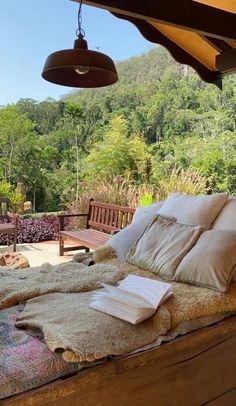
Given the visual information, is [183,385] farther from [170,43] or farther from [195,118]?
[195,118]

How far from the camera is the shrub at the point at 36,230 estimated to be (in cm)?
622

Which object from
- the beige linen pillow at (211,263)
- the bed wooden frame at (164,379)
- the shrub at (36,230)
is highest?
the beige linen pillow at (211,263)

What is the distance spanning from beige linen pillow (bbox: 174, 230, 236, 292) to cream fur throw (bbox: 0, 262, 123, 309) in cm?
39

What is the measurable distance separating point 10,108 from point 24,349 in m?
8.76

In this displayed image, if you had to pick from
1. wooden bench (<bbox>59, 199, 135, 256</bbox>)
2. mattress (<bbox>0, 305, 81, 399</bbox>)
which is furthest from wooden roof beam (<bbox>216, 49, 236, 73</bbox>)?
mattress (<bbox>0, 305, 81, 399</bbox>)

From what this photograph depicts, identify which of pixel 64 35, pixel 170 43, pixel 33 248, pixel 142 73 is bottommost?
pixel 33 248

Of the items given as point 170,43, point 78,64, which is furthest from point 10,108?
point 78,64

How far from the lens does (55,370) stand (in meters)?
→ 1.30

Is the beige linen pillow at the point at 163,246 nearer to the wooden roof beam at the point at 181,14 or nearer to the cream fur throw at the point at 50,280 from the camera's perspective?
the cream fur throw at the point at 50,280

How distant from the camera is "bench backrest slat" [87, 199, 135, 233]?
15.0 feet

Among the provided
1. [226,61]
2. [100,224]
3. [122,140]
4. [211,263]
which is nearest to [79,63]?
[211,263]

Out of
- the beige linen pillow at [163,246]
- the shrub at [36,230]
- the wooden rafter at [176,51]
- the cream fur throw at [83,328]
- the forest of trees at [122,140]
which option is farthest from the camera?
the forest of trees at [122,140]

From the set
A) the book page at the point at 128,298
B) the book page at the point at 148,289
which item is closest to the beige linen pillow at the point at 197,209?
the book page at the point at 148,289

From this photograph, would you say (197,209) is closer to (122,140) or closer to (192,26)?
(192,26)
